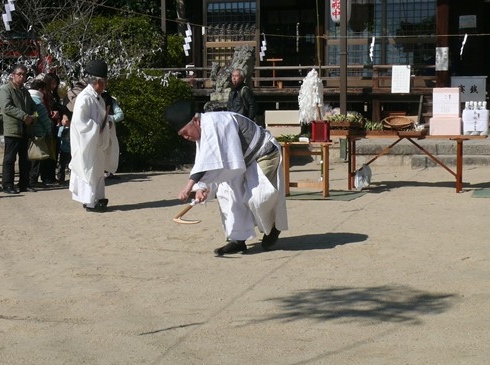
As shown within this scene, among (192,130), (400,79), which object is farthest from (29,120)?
(400,79)

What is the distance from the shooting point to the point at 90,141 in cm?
1136

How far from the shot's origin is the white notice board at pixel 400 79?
20.1 meters

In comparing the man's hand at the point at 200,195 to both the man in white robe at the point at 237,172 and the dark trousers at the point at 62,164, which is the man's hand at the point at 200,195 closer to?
the man in white robe at the point at 237,172

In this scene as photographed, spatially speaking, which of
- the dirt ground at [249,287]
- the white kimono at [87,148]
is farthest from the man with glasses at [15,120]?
the white kimono at [87,148]

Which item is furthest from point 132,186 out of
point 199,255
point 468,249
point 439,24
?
point 439,24

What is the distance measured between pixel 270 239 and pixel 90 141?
3.40 metres

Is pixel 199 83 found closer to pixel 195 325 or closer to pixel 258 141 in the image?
pixel 258 141

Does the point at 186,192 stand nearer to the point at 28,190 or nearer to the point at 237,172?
the point at 237,172

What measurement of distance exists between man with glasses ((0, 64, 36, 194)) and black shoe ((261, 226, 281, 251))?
5.19 metres

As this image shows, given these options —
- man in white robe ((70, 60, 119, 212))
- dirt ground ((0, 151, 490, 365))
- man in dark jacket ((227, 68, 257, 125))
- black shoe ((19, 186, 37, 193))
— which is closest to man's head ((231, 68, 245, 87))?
man in dark jacket ((227, 68, 257, 125))

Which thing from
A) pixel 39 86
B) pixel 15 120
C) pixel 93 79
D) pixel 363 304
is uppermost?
pixel 93 79

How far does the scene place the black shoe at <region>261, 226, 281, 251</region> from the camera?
872 centimetres

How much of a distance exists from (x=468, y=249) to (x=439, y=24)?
1324 cm

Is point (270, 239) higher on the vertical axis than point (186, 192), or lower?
lower
